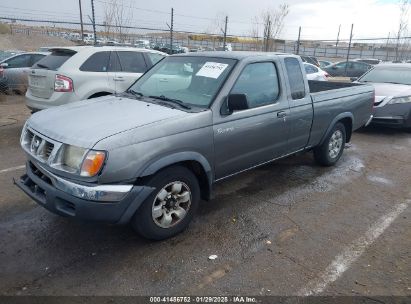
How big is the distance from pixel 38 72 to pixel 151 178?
4.94 meters

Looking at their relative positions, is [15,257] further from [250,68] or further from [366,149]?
[366,149]

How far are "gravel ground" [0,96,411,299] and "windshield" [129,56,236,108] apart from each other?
137 cm

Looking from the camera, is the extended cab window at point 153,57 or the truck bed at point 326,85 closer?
the truck bed at point 326,85

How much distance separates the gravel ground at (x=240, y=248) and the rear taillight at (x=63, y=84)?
1966 millimetres

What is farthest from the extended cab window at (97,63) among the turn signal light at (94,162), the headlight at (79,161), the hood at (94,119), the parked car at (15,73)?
the parked car at (15,73)

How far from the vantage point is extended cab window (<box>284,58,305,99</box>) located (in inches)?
195

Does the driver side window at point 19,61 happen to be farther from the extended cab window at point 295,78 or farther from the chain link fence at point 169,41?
the extended cab window at point 295,78

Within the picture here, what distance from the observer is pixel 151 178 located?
336cm

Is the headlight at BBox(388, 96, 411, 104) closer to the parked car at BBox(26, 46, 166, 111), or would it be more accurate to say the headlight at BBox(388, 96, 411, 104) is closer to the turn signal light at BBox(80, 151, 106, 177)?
the parked car at BBox(26, 46, 166, 111)

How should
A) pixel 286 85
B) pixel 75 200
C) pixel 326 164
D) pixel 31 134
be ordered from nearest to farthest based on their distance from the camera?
1. pixel 75 200
2. pixel 31 134
3. pixel 286 85
4. pixel 326 164

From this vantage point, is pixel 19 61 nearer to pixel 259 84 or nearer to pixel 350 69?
pixel 259 84

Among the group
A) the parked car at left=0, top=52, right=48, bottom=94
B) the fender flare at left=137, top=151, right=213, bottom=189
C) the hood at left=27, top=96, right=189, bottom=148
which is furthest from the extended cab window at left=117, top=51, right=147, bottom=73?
the parked car at left=0, top=52, right=48, bottom=94

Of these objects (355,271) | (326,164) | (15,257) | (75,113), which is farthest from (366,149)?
(15,257)

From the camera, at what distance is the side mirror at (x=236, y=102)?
390cm
